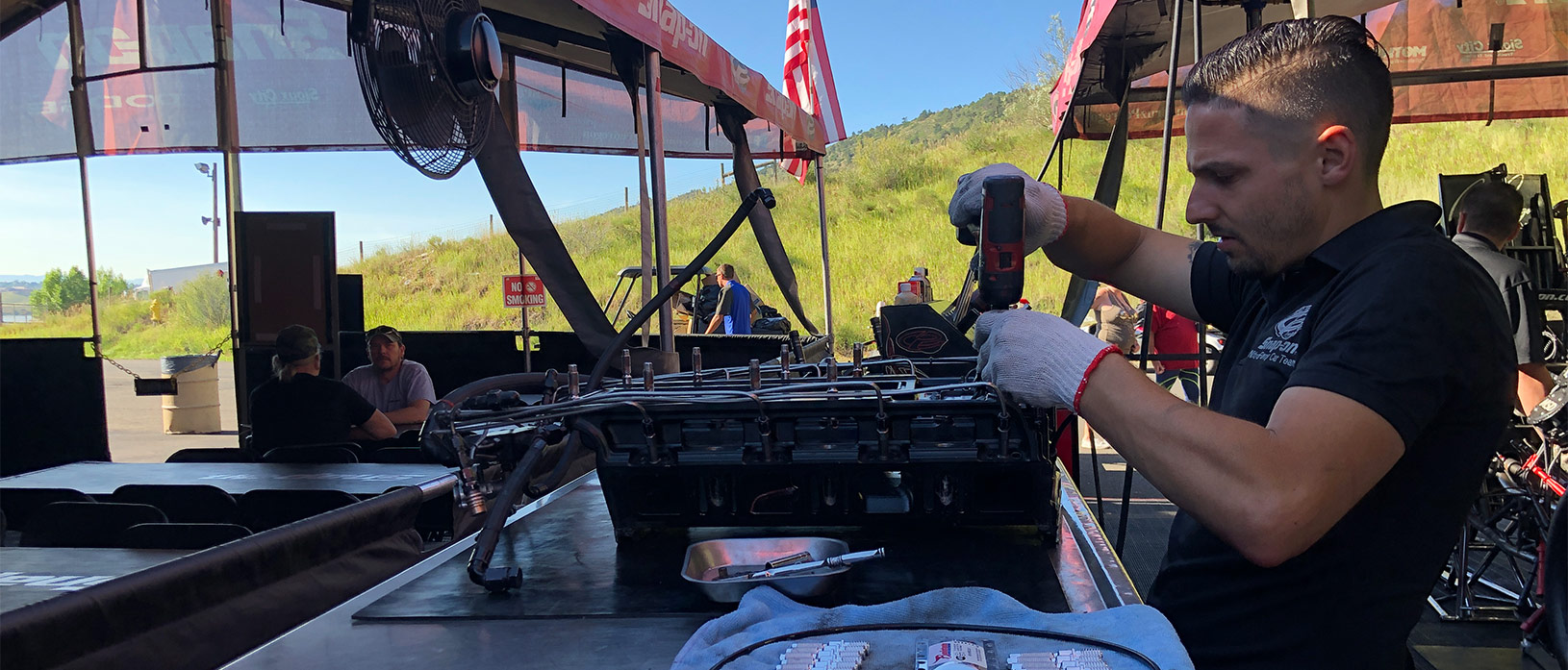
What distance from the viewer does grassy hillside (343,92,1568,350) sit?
75.8 ft

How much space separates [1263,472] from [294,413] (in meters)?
4.44

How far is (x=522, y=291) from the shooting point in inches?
301

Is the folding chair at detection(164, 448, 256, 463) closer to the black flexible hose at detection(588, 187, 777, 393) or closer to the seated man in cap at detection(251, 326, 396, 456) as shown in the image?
the seated man in cap at detection(251, 326, 396, 456)

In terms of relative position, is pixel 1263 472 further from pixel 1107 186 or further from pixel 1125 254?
pixel 1107 186

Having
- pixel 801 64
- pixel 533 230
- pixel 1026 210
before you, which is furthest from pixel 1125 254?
pixel 801 64

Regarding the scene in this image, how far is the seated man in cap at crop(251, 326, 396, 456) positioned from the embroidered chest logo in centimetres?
428

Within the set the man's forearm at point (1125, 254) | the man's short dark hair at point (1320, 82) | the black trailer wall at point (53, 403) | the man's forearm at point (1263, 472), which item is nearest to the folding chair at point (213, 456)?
the black trailer wall at point (53, 403)

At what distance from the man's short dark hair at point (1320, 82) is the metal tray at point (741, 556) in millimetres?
863

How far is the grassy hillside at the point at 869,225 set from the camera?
909 inches

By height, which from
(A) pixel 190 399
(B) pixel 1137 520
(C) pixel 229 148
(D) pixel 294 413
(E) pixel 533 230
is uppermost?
(C) pixel 229 148

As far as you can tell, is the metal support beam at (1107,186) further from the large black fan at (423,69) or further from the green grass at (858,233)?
the green grass at (858,233)

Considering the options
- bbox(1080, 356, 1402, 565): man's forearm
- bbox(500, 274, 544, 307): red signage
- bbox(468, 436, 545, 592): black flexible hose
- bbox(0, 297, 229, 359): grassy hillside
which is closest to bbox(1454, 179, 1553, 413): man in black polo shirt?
bbox(1080, 356, 1402, 565): man's forearm

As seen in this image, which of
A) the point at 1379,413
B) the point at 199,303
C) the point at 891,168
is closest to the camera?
the point at 1379,413

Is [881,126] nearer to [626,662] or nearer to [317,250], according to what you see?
[317,250]
